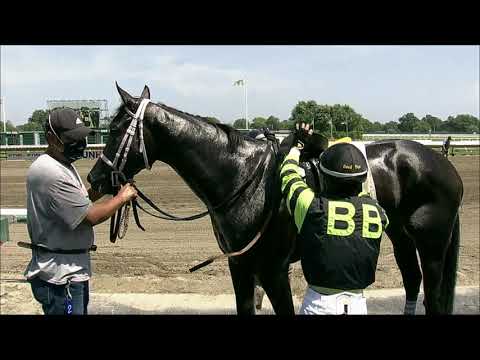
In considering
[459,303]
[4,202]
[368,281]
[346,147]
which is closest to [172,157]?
[346,147]

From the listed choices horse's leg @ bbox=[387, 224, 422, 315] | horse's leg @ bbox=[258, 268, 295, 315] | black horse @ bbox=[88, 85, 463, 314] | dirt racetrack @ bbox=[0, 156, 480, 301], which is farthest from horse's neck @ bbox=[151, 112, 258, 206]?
dirt racetrack @ bbox=[0, 156, 480, 301]

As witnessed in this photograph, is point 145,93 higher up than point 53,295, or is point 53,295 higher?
point 145,93

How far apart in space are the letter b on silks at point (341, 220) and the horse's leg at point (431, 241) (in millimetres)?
1933

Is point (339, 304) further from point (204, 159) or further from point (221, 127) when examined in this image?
point (221, 127)

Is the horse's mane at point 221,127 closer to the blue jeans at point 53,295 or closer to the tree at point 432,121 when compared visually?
the blue jeans at point 53,295

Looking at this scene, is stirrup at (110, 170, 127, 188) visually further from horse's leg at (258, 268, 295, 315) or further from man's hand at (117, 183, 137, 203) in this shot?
horse's leg at (258, 268, 295, 315)

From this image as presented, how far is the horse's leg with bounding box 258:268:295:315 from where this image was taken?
9.56ft

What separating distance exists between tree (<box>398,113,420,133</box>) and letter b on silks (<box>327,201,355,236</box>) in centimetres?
10244

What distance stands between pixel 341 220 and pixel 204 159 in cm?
126

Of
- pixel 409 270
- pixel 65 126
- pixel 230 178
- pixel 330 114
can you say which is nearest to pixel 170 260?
pixel 409 270

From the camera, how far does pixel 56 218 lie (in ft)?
7.57

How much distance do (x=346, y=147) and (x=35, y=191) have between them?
1674mm

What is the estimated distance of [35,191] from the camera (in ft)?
7.55
